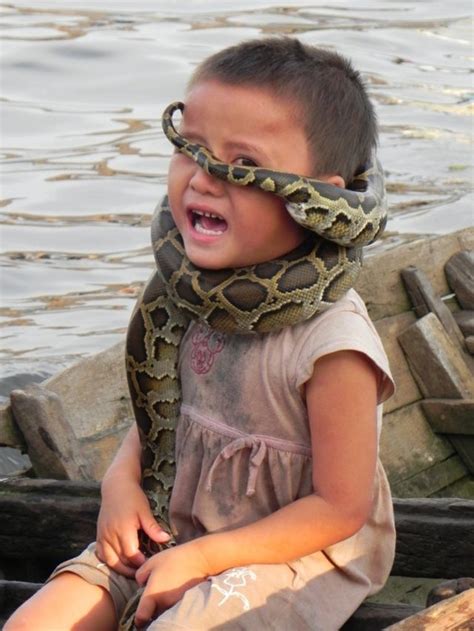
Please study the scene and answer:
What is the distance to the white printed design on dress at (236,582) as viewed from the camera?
3133 mm

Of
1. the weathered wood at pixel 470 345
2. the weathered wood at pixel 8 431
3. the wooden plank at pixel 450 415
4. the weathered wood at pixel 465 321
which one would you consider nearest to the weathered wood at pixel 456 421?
the wooden plank at pixel 450 415

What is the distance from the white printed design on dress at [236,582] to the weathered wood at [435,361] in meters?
2.85

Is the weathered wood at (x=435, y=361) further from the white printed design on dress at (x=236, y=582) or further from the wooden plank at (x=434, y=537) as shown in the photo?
the white printed design on dress at (x=236, y=582)

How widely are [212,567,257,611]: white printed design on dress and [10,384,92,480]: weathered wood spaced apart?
61.3 inches

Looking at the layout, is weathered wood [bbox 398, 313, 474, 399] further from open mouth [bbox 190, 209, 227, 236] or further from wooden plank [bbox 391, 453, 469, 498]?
open mouth [bbox 190, 209, 227, 236]

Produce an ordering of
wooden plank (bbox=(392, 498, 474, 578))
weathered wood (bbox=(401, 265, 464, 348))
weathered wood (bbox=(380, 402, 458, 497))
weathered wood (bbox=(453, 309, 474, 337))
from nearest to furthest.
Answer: wooden plank (bbox=(392, 498, 474, 578)), weathered wood (bbox=(380, 402, 458, 497)), weathered wood (bbox=(401, 265, 464, 348)), weathered wood (bbox=(453, 309, 474, 337))

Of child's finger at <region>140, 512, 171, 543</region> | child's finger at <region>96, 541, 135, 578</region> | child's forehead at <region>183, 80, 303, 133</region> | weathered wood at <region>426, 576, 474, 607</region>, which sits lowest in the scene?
child's finger at <region>96, 541, 135, 578</region>

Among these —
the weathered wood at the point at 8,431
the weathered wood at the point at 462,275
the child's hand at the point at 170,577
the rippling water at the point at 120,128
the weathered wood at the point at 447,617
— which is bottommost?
the rippling water at the point at 120,128

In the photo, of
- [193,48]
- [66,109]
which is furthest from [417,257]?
[193,48]

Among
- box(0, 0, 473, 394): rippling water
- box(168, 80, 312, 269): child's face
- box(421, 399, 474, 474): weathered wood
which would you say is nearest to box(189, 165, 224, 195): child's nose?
box(168, 80, 312, 269): child's face

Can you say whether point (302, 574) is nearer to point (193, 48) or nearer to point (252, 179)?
point (252, 179)

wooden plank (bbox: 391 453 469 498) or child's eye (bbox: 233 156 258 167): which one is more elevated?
child's eye (bbox: 233 156 258 167)

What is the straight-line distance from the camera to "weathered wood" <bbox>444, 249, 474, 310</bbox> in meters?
6.30

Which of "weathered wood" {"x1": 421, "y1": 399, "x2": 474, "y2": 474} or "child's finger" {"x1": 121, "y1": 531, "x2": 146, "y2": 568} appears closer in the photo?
"child's finger" {"x1": 121, "y1": 531, "x2": 146, "y2": 568}
